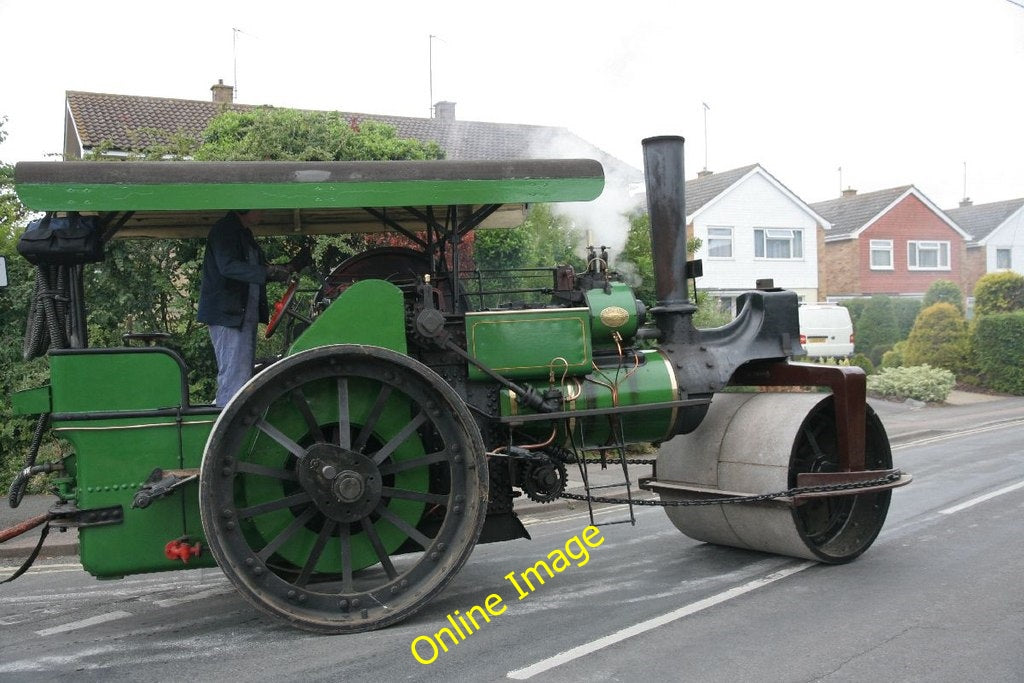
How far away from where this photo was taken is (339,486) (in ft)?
16.0

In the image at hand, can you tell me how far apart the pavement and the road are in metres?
0.65

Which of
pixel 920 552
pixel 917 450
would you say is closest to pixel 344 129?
pixel 920 552

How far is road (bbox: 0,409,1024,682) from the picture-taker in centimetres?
439

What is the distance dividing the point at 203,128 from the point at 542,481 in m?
17.4

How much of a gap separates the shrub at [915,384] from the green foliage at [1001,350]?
210 centimetres

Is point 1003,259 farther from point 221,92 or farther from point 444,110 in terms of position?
point 221,92

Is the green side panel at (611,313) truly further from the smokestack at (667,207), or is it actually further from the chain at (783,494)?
the chain at (783,494)

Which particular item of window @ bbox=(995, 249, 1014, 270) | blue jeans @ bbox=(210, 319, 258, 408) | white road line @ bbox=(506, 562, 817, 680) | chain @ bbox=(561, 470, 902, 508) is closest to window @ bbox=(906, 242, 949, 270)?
window @ bbox=(995, 249, 1014, 270)

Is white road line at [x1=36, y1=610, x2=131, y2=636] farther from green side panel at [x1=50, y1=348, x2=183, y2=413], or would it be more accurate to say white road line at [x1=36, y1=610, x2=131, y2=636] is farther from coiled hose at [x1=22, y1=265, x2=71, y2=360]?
coiled hose at [x1=22, y1=265, x2=71, y2=360]

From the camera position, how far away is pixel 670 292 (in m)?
6.16

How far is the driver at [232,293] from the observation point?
531 centimetres

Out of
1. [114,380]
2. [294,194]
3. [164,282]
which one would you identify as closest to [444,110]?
[164,282]

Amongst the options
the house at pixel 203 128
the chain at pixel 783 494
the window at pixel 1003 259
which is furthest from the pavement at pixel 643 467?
the window at pixel 1003 259

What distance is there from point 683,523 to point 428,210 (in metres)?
2.85
